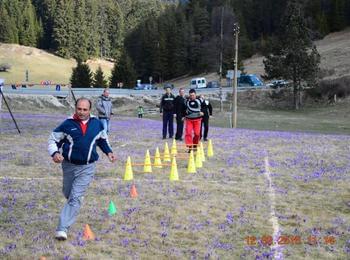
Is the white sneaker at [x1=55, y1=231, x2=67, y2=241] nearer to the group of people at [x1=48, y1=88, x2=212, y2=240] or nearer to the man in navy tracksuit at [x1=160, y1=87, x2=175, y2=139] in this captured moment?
the group of people at [x1=48, y1=88, x2=212, y2=240]

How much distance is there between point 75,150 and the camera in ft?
21.3

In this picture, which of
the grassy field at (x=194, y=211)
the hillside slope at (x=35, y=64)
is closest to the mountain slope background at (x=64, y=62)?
the hillside slope at (x=35, y=64)

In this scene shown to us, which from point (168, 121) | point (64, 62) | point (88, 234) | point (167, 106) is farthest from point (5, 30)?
point (88, 234)

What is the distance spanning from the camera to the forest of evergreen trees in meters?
111

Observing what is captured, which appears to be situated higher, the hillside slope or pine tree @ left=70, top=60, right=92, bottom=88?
the hillside slope

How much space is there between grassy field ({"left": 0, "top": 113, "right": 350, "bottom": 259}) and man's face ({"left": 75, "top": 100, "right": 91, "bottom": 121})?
1.53 meters

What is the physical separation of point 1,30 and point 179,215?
148 metres

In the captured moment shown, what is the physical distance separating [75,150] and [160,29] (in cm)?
11571

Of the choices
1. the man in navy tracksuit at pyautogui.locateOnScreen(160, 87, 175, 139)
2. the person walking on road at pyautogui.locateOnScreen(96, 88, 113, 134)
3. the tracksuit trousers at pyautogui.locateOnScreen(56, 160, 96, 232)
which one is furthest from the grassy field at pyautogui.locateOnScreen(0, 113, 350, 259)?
the man in navy tracksuit at pyautogui.locateOnScreen(160, 87, 175, 139)

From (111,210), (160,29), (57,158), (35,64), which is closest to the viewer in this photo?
(57,158)

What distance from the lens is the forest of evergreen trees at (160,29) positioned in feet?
365

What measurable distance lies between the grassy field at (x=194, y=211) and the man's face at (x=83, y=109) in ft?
5.00

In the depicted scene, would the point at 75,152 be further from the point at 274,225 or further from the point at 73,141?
the point at 274,225

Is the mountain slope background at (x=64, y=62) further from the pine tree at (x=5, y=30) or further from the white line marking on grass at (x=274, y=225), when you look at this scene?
the white line marking on grass at (x=274, y=225)
